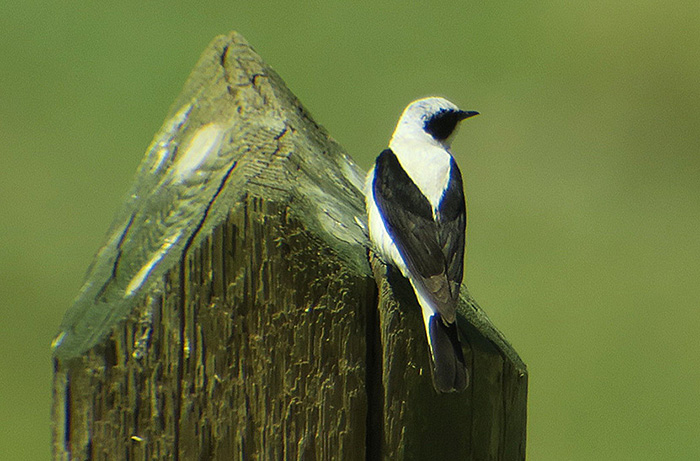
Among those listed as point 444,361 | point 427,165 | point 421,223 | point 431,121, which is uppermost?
point 431,121

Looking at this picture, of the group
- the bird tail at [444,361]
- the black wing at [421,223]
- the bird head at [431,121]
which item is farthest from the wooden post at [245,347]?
the bird head at [431,121]

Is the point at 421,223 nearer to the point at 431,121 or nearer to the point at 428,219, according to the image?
the point at 428,219

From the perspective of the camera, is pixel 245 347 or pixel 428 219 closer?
pixel 245 347

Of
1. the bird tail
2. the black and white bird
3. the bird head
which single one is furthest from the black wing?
the bird head

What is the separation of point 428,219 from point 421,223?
0.9 inches

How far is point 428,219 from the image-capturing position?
2416mm

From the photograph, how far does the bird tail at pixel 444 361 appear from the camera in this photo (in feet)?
4.85

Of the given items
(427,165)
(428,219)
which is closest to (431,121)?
(427,165)

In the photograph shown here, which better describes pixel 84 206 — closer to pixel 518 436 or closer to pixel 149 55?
pixel 149 55

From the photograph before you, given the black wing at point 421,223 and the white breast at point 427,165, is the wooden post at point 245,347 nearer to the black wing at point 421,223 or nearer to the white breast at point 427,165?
the black wing at point 421,223

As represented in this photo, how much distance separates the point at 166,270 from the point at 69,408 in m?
0.25

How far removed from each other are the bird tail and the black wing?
0.38 m

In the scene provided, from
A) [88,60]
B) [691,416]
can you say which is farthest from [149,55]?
[691,416]

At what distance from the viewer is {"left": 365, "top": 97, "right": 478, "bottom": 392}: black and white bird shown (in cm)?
157
